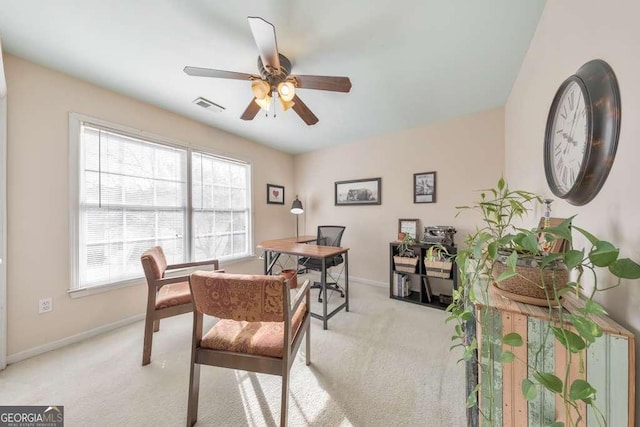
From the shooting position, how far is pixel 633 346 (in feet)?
1.93

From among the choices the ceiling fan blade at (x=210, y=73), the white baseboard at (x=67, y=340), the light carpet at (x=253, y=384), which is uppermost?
the ceiling fan blade at (x=210, y=73)

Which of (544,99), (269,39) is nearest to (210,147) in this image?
(269,39)

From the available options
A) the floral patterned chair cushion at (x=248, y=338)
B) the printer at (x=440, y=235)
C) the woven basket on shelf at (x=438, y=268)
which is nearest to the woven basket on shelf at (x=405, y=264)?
the woven basket on shelf at (x=438, y=268)

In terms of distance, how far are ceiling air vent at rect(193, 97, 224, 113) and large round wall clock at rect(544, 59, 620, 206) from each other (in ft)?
9.30

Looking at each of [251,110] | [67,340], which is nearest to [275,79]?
[251,110]

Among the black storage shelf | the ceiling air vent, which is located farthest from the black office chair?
the ceiling air vent

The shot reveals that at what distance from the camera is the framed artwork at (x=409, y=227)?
3076 millimetres

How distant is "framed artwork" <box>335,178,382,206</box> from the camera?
3.45 m

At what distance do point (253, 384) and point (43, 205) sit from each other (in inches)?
90.8

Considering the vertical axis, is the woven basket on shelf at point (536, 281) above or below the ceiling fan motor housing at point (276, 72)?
below

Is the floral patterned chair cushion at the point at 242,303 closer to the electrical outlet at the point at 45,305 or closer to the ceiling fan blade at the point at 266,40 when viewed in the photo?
the ceiling fan blade at the point at 266,40

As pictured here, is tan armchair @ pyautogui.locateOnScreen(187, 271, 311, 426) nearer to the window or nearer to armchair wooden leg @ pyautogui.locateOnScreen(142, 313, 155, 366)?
armchair wooden leg @ pyautogui.locateOnScreen(142, 313, 155, 366)

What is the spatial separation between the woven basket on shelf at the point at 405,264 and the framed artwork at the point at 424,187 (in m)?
0.88

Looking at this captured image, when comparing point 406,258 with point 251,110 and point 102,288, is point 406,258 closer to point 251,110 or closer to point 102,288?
point 251,110
